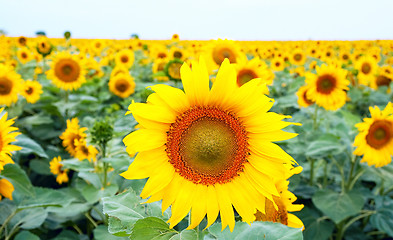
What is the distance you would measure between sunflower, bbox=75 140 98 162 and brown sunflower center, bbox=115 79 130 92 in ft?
6.94

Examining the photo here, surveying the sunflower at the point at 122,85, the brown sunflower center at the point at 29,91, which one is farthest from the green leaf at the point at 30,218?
the sunflower at the point at 122,85

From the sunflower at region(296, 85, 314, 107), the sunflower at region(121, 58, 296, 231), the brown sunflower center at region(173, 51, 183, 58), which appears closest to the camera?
the sunflower at region(121, 58, 296, 231)

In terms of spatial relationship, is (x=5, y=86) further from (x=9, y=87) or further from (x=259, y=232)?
(x=259, y=232)

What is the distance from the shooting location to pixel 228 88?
1.05m

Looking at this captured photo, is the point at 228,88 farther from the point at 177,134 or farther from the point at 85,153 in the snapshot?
the point at 85,153

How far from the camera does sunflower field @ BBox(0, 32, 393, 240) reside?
106cm

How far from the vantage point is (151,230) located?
109 centimetres

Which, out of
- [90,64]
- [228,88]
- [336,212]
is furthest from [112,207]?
[90,64]

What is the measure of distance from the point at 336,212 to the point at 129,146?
2.06 m

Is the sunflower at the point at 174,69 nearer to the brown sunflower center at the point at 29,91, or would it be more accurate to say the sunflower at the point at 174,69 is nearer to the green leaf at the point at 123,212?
the brown sunflower center at the point at 29,91

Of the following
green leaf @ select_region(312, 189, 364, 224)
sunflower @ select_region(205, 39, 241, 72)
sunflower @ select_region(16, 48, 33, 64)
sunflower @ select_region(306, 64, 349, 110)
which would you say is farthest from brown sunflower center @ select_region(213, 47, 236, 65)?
sunflower @ select_region(16, 48, 33, 64)

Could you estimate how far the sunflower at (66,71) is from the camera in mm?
4285

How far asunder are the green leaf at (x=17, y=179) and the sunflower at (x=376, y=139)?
6.93 feet

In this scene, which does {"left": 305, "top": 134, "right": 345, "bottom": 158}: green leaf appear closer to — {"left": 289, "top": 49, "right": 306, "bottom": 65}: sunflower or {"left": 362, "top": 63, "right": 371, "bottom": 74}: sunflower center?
{"left": 362, "top": 63, "right": 371, "bottom": 74}: sunflower center
